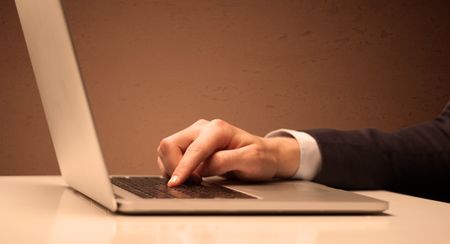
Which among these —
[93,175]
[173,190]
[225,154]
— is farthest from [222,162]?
[93,175]

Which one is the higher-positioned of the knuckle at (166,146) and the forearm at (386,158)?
the knuckle at (166,146)

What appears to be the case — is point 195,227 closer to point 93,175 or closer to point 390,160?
point 93,175

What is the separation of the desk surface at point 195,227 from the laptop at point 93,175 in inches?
0.5

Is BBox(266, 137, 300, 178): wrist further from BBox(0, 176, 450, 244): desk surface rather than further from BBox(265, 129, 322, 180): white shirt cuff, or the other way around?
BBox(0, 176, 450, 244): desk surface

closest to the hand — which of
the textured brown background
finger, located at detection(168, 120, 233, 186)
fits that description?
finger, located at detection(168, 120, 233, 186)

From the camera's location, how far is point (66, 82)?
57 centimetres

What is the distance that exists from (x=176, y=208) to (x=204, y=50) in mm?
1937

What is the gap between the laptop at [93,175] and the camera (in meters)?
0.55

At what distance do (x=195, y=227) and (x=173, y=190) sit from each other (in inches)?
7.2

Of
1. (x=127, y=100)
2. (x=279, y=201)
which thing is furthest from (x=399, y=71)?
(x=279, y=201)

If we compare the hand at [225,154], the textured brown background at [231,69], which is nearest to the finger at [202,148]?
the hand at [225,154]

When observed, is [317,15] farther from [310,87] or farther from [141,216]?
[141,216]

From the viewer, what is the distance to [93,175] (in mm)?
592

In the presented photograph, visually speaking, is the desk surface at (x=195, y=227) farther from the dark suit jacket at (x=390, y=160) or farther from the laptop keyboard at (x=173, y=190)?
the dark suit jacket at (x=390, y=160)
